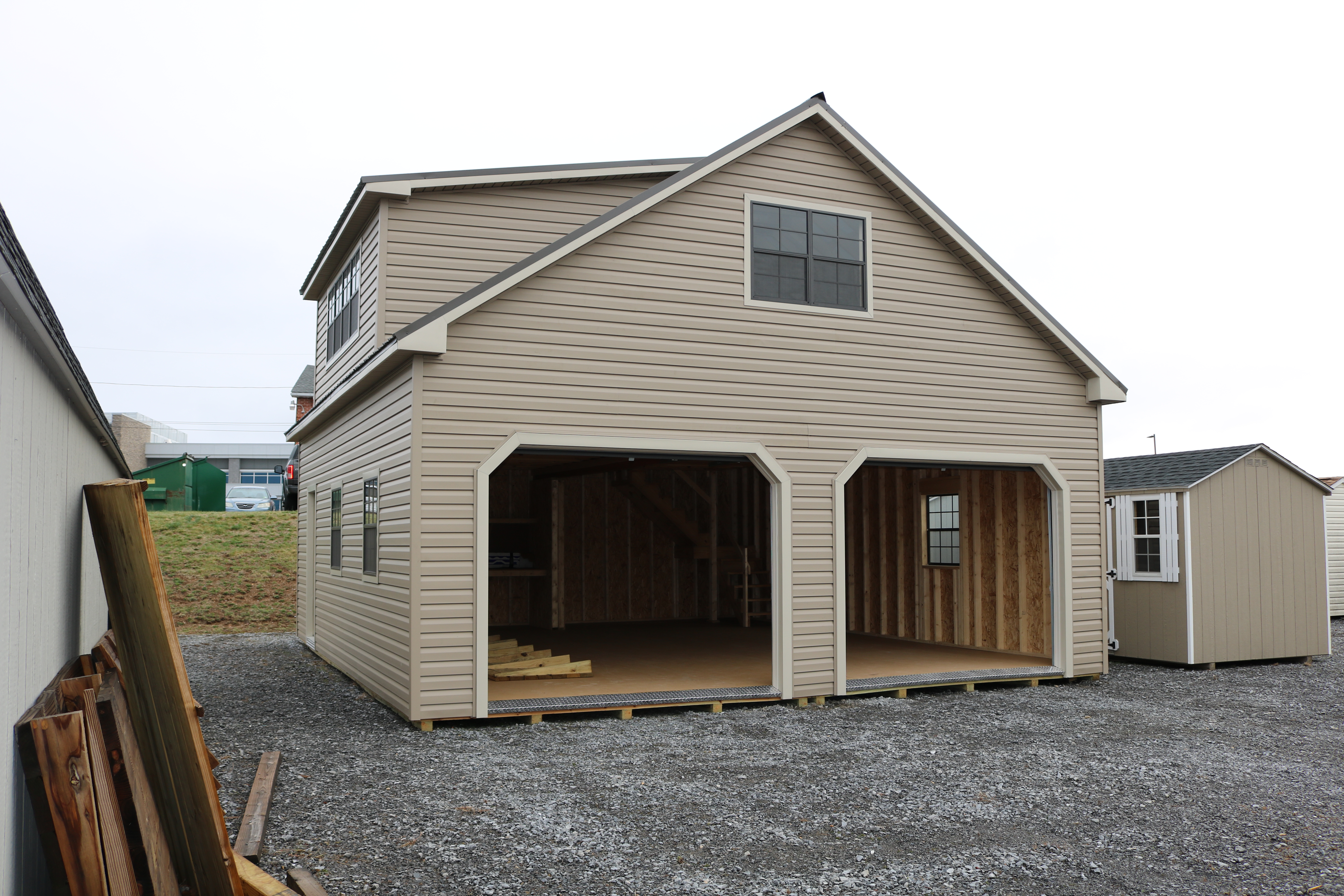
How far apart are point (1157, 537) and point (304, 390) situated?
2567cm

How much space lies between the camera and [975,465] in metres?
10.9

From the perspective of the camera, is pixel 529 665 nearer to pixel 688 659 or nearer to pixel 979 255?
pixel 688 659

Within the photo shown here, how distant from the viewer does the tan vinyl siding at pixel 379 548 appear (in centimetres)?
869

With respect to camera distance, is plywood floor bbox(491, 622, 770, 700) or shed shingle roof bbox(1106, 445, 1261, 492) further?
shed shingle roof bbox(1106, 445, 1261, 492)

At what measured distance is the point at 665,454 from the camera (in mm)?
9492

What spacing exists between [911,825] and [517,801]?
8.09 feet

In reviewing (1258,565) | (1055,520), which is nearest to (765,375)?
(1055,520)

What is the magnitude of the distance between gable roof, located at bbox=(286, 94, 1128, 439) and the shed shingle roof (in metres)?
2.14

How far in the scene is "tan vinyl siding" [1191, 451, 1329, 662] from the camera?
1254cm

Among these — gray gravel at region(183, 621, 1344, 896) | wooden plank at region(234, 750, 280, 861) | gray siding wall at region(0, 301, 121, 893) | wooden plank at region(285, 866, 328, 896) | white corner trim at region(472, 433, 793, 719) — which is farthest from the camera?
white corner trim at region(472, 433, 793, 719)

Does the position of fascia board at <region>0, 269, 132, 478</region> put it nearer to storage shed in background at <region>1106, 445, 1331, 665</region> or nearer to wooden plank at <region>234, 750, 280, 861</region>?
wooden plank at <region>234, 750, 280, 861</region>

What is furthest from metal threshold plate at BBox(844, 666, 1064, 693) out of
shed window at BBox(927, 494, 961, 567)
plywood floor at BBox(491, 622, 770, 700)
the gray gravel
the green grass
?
the green grass

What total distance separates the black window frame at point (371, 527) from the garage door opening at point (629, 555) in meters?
3.56

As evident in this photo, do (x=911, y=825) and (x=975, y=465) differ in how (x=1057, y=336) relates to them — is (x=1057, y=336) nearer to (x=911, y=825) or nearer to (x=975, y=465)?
(x=975, y=465)
